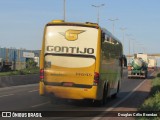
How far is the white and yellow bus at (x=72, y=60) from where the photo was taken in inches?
724

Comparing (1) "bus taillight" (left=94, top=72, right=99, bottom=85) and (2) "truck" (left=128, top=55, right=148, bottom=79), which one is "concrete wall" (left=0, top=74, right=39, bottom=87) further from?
(2) "truck" (left=128, top=55, right=148, bottom=79)

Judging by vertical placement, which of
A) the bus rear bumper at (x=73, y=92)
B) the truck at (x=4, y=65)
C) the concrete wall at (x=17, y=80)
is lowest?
the concrete wall at (x=17, y=80)

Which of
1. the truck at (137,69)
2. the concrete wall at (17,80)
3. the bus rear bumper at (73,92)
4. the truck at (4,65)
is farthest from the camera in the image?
the truck at (4,65)

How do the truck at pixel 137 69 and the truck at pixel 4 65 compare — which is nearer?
the truck at pixel 137 69

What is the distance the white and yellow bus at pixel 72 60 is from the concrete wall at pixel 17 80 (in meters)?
16.5

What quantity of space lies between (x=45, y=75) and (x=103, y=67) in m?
2.54

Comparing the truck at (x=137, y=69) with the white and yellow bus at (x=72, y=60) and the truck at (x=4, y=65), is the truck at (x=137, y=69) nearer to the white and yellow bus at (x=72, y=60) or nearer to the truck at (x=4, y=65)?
the truck at (x=4, y=65)

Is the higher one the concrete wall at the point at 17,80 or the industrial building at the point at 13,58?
the industrial building at the point at 13,58

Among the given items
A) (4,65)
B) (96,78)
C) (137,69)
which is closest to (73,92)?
(96,78)

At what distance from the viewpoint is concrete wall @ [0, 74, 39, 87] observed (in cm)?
3502

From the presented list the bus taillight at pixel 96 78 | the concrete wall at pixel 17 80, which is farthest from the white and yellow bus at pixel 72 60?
the concrete wall at pixel 17 80

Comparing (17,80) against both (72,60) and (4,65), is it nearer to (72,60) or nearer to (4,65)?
(72,60)

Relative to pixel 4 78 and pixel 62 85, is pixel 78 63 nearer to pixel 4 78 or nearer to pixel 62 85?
pixel 62 85

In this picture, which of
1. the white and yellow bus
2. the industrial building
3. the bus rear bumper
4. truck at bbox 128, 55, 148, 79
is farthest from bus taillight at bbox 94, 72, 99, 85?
the industrial building
